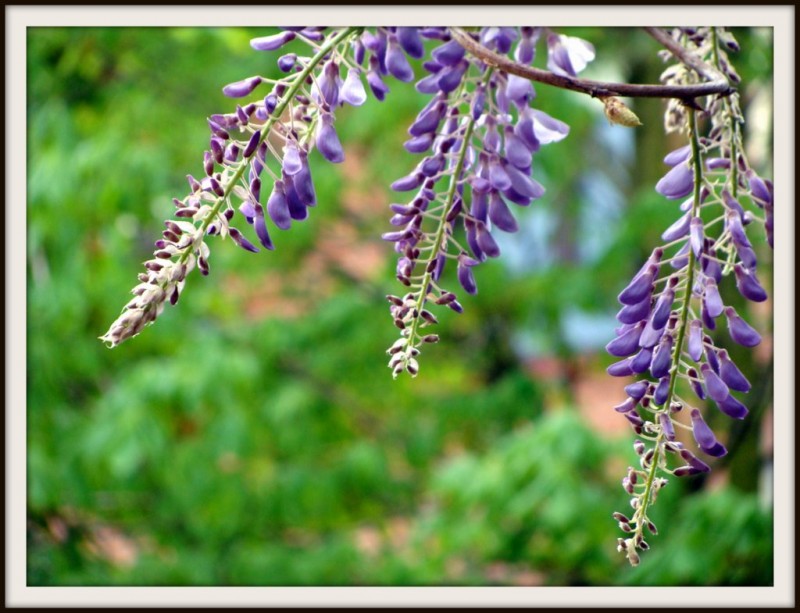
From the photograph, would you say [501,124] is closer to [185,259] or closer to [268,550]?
[185,259]

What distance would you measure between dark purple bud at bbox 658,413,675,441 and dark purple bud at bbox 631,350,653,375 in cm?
3

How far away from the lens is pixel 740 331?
63 centimetres

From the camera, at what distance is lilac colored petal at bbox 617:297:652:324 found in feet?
1.91

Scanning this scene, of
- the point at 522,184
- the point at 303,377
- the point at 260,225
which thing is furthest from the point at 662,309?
the point at 303,377

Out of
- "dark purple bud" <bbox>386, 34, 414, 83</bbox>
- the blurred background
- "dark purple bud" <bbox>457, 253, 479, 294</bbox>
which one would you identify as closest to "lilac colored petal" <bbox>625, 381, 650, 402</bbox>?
"dark purple bud" <bbox>457, 253, 479, 294</bbox>

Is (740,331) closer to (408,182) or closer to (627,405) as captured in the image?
(627,405)

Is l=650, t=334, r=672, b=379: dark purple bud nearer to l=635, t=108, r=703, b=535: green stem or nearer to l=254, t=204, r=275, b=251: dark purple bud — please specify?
l=635, t=108, r=703, b=535: green stem

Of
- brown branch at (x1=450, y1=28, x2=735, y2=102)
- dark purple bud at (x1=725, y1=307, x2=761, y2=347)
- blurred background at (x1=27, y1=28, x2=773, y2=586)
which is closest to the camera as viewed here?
brown branch at (x1=450, y1=28, x2=735, y2=102)

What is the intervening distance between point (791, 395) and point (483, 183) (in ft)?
1.23

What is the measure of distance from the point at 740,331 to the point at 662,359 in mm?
92

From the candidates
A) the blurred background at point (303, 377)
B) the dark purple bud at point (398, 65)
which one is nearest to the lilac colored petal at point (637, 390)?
the dark purple bud at point (398, 65)

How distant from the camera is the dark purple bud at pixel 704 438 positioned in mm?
562

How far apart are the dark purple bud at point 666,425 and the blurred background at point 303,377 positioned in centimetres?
165

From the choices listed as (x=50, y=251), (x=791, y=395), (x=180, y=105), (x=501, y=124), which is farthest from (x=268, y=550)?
(x=501, y=124)
